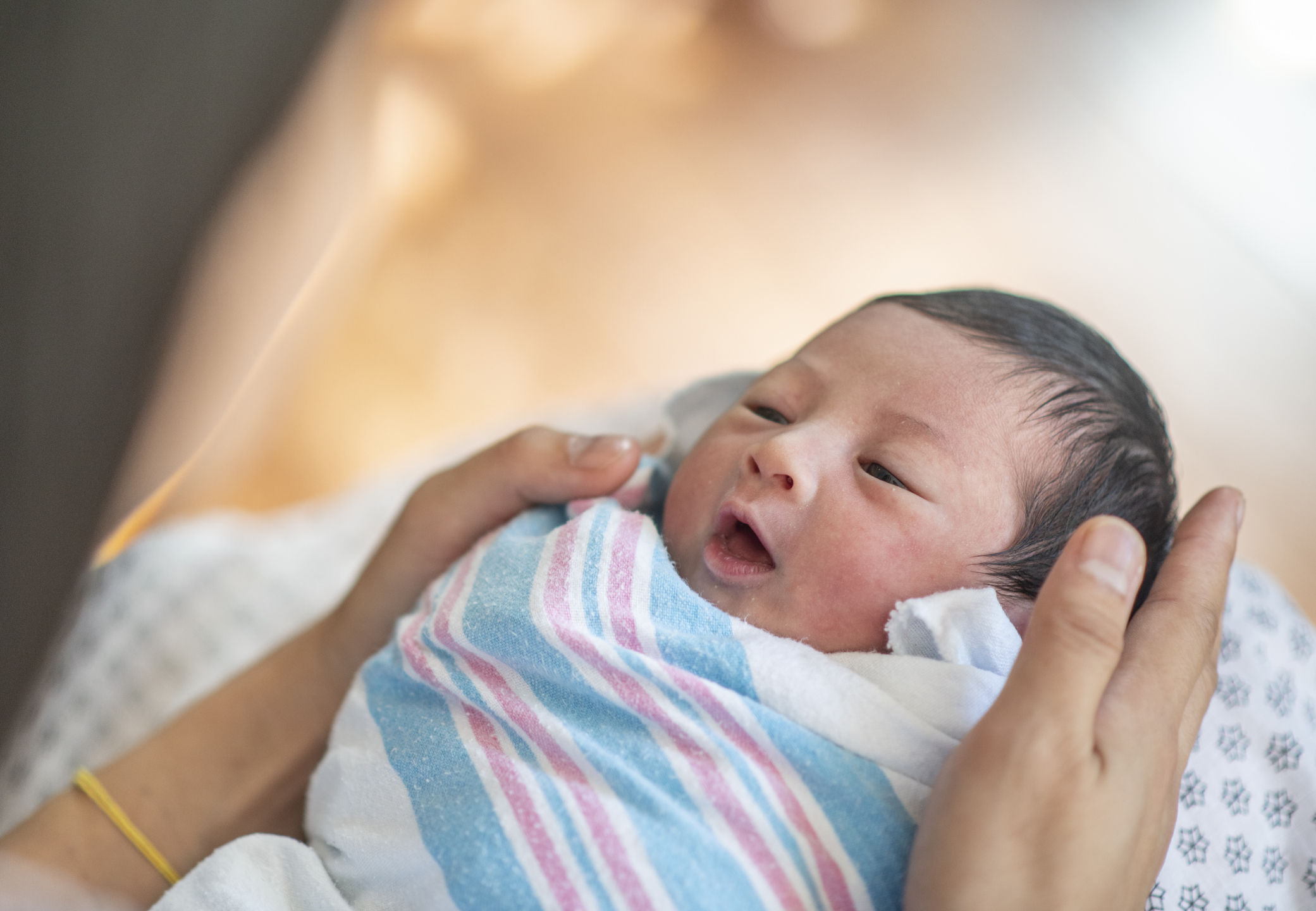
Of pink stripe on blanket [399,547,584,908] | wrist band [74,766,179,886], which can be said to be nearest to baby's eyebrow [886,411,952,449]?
pink stripe on blanket [399,547,584,908]

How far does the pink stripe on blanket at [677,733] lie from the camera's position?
582 millimetres

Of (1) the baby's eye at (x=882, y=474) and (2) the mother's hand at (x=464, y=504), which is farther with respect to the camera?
(2) the mother's hand at (x=464, y=504)

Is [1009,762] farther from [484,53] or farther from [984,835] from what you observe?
[484,53]

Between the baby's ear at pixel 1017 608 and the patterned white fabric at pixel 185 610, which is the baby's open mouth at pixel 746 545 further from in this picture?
the patterned white fabric at pixel 185 610

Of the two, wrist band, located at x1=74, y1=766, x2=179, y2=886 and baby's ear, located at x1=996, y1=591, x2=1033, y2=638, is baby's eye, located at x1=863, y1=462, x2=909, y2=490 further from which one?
wrist band, located at x1=74, y1=766, x2=179, y2=886

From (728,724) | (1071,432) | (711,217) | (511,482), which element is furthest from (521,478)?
(711,217)

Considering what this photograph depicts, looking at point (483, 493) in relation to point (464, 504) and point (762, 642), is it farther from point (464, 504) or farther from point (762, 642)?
point (762, 642)

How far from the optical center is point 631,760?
62 centimetres

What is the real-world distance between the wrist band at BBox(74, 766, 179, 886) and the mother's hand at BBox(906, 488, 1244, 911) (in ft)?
2.17

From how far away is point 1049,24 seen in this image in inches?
72.4

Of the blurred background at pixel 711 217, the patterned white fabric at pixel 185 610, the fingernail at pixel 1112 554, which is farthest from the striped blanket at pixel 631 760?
the blurred background at pixel 711 217

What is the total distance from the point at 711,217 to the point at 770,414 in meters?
1.35

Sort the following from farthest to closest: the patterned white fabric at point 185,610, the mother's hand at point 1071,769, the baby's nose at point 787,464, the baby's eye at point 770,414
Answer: the patterned white fabric at point 185,610 → the baby's eye at point 770,414 → the baby's nose at point 787,464 → the mother's hand at point 1071,769

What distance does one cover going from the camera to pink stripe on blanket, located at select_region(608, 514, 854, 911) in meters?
0.58
